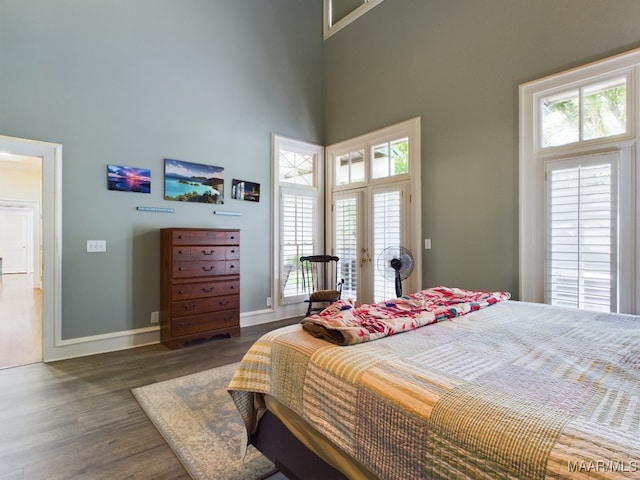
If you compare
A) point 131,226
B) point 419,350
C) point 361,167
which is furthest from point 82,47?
point 419,350

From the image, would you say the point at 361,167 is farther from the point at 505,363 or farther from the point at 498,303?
the point at 505,363

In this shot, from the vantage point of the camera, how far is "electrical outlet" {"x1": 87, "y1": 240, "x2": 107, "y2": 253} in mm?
3398

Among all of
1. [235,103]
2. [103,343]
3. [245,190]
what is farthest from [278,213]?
[103,343]

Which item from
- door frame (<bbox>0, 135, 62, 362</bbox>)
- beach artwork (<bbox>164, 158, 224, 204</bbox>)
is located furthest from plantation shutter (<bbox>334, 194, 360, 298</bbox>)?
door frame (<bbox>0, 135, 62, 362</bbox>)

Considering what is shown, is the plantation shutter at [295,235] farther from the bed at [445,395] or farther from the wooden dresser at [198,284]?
the bed at [445,395]

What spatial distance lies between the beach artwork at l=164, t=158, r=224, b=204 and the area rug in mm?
2096

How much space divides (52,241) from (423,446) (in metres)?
3.70

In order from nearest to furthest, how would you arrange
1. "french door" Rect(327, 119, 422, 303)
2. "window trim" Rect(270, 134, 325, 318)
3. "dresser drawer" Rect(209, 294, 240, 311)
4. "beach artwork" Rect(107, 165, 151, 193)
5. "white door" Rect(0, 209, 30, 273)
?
"beach artwork" Rect(107, 165, 151, 193), "dresser drawer" Rect(209, 294, 240, 311), "french door" Rect(327, 119, 422, 303), "window trim" Rect(270, 134, 325, 318), "white door" Rect(0, 209, 30, 273)

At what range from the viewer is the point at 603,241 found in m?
2.78

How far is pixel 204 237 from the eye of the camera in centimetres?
373

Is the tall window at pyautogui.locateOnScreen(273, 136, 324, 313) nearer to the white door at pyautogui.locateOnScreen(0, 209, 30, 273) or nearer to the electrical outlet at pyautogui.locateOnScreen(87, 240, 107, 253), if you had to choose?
the electrical outlet at pyautogui.locateOnScreen(87, 240, 107, 253)

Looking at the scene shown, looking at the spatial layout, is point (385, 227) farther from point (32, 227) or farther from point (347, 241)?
point (32, 227)

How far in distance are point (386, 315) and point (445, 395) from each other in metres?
0.79

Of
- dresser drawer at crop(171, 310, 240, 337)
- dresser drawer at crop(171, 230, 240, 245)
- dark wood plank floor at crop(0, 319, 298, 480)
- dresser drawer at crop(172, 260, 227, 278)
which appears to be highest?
dresser drawer at crop(171, 230, 240, 245)
